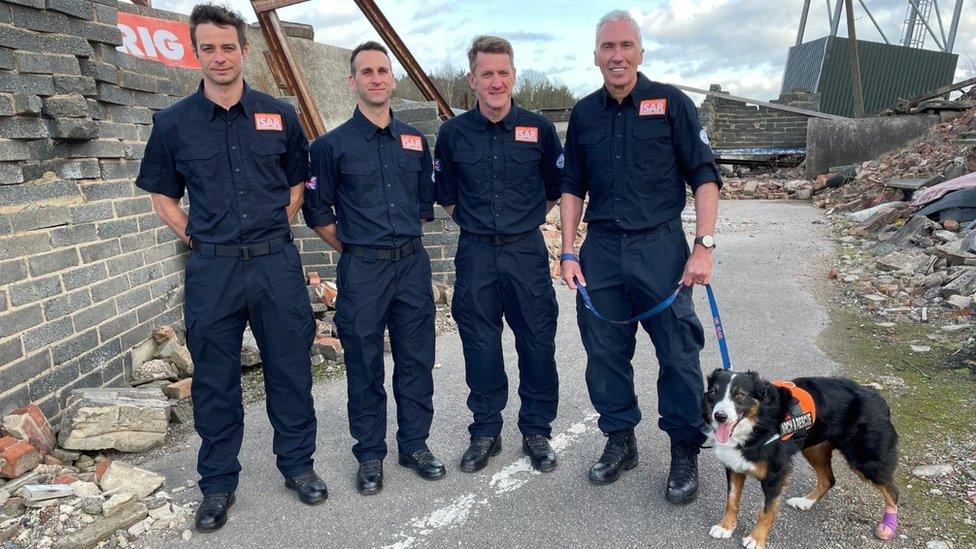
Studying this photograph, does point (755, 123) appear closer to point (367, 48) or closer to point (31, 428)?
point (367, 48)

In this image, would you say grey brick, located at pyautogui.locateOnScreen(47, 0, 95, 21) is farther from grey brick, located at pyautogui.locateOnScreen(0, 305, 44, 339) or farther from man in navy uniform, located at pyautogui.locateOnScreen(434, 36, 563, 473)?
man in navy uniform, located at pyautogui.locateOnScreen(434, 36, 563, 473)

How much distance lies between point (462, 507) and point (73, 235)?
3.40 meters

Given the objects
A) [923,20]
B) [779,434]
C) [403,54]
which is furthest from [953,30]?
[779,434]

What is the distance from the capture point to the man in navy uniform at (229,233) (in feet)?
9.83

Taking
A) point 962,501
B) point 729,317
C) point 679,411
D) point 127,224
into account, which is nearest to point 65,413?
point 127,224


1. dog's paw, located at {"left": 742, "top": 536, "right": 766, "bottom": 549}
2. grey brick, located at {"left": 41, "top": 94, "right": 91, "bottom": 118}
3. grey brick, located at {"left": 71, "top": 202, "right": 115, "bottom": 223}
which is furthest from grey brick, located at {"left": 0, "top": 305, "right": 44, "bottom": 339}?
dog's paw, located at {"left": 742, "top": 536, "right": 766, "bottom": 549}

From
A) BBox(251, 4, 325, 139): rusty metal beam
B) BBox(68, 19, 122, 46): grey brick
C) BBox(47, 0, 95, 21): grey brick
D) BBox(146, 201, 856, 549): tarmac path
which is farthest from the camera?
BBox(251, 4, 325, 139): rusty metal beam

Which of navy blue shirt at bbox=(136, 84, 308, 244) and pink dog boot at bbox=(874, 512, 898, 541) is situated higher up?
navy blue shirt at bbox=(136, 84, 308, 244)

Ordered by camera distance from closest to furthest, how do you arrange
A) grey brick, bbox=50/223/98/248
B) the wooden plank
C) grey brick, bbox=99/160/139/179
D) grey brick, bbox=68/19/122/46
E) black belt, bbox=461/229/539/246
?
black belt, bbox=461/229/539/246 < grey brick, bbox=50/223/98/248 < grey brick, bbox=68/19/122/46 < grey brick, bbox=99/160/139/179 < the wooden plank

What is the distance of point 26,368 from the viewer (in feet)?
12.7

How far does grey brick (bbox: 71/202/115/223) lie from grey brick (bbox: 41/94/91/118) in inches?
25.7

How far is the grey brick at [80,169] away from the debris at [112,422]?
1.53 m

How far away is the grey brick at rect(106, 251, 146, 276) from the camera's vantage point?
4823 millimetres

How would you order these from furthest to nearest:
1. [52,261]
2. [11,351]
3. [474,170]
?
[52,261]
[11,351]
[474,170]
